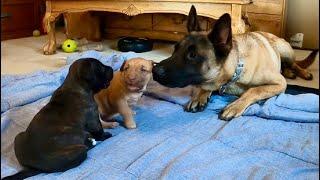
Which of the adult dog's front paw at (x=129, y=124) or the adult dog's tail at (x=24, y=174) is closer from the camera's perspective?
the adult dog's tail at (x=24, y=174)

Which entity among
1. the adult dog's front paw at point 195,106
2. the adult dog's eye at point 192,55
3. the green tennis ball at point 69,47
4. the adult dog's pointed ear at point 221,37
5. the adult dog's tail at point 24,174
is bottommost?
the adult dog's tail at point 24,174

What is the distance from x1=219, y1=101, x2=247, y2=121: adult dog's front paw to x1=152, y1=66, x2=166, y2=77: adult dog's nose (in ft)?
1.35

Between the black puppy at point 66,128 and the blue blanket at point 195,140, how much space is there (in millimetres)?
47

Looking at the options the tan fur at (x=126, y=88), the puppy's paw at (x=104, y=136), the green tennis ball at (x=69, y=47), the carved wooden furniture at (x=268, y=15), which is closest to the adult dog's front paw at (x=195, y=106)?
the tan fur at (x=126, y=88)

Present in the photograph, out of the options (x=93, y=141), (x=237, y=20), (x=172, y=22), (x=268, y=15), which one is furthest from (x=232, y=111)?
(x=172, y=22)

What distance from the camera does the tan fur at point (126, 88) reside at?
1623mm

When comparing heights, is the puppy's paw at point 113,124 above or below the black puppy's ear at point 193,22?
below

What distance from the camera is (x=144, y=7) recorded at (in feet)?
9.96

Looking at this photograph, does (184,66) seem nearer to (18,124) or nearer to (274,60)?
(274,60)

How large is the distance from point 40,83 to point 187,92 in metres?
0.90

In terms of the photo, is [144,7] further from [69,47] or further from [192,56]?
[192,56]

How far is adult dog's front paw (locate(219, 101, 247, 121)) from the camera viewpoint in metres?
1.80

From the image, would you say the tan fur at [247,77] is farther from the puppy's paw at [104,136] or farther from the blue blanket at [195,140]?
the puppy's paw at [104,136]

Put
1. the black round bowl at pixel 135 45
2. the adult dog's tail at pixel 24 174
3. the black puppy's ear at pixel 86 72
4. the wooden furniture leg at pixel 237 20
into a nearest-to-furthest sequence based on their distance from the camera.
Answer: the adult dog's tail at pixel 24 174, the black puppy's ear at pixel 86 72, the wooden furniture leg at pixel 237 20, the black round bowl at pixel 135 45
